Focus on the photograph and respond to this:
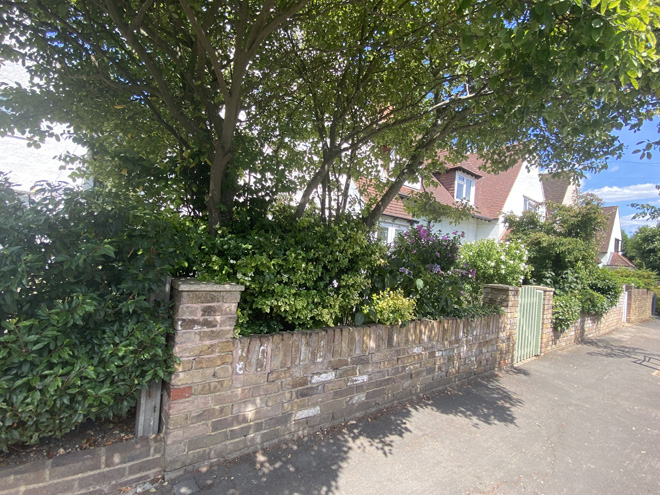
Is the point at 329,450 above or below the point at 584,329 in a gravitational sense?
below

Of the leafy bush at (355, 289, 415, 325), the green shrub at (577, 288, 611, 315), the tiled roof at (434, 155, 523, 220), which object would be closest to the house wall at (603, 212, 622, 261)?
the tiled roof at (434, 155, 523, 220)

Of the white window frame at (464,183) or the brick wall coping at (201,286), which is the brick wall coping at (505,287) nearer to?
the brick wall coping at (201,286)

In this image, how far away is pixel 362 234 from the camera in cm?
345

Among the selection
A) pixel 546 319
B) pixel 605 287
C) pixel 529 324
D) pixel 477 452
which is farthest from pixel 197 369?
pixel 605 287

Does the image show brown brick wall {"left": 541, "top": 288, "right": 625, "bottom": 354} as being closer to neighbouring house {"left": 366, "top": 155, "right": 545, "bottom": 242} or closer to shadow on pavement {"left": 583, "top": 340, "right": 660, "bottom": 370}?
shadow on pavement {"left": 583, "top": 340, "right": 660, "bottom": 370}

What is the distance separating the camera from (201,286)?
2354 mm

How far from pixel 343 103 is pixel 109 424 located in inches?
174

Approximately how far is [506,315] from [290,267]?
13.7 feet

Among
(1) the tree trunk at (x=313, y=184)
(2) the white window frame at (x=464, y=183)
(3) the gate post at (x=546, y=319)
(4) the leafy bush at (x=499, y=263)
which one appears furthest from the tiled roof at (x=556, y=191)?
(1) the tree trunk at (x=313, y=184)

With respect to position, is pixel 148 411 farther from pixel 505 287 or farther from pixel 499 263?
pixel 499 263

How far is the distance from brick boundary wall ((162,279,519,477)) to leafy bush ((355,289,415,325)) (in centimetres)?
11

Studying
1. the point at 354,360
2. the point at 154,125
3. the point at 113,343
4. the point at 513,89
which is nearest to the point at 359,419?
the point at 354,360

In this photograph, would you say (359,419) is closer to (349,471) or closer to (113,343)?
(349,471)

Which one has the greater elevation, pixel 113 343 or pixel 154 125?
pixel 154 125
